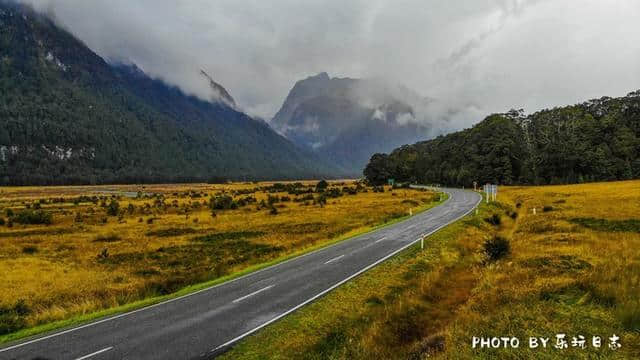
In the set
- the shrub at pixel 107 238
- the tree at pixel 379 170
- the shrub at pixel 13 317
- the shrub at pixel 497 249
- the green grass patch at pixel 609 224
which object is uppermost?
the tree at pixel 379 170

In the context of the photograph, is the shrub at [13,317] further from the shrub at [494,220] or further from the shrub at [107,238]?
the shrub at [494,220]

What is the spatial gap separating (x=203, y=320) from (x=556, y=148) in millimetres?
126235

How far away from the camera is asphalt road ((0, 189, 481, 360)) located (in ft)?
45.1

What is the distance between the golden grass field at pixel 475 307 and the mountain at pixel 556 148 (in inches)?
4042

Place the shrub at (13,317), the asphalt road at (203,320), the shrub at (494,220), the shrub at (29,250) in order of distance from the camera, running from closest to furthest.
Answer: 1. the asphalt road at (203,320)
2. the shrub at (13,317)
3. the shrub at (29,250)
4. the shrub at (494,220)

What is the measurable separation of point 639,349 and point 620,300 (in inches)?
145

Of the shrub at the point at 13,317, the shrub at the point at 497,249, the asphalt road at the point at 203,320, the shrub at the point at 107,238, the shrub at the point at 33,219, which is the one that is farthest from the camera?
the shrub at the point at 33,219

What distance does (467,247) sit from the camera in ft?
97.6

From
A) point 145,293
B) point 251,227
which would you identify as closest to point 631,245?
point 145,293

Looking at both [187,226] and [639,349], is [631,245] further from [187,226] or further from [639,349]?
[187,226]

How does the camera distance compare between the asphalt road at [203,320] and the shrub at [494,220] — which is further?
the shrub at [494,220]

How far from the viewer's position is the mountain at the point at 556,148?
4473 inches

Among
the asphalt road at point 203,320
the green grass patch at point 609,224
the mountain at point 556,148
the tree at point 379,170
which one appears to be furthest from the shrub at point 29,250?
the tree at point 379,170

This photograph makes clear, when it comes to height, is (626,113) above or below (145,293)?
above
